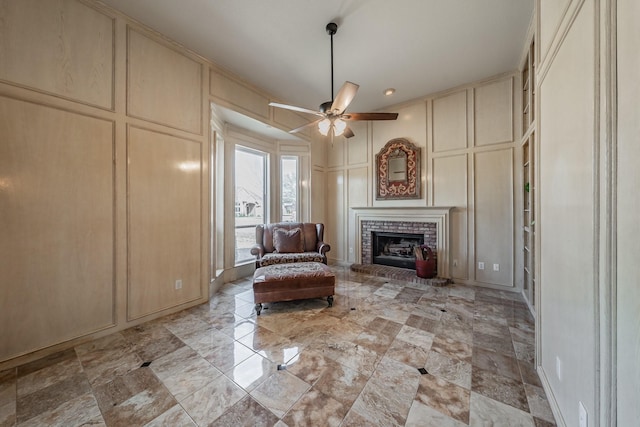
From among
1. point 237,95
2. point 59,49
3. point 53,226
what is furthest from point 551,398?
A: point 59,49

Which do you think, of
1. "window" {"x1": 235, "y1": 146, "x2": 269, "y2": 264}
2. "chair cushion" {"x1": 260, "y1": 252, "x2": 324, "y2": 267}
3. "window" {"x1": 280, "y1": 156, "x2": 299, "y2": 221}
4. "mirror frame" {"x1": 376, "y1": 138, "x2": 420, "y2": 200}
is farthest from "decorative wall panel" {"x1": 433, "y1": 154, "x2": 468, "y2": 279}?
"window" {"x1": 235, "y1": 146, "x2": 269, "y2": 264}

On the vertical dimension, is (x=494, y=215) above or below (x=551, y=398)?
above

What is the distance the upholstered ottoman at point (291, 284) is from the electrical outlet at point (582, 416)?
80.4 inches

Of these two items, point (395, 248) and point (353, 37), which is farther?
point (395, 248)

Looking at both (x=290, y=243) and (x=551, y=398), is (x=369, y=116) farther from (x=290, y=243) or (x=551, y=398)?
(x=551, y=398)

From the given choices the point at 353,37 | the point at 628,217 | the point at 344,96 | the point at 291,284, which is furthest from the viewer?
the point at 291,284

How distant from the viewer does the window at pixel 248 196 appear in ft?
14.0

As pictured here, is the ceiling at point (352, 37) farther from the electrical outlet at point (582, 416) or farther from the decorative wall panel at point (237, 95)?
the electrical outlet at point (582, 416)

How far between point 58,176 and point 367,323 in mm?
3353

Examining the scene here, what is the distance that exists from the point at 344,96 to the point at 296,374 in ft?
8.46

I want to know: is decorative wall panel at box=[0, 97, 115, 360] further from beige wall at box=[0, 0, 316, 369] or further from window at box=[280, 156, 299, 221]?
window at box=[280, 156, 299, 221]

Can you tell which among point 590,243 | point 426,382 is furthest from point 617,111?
point 426,382

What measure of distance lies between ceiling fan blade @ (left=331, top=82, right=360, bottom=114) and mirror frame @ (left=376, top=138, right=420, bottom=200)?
7.26 feet

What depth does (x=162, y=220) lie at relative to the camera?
2.69m
